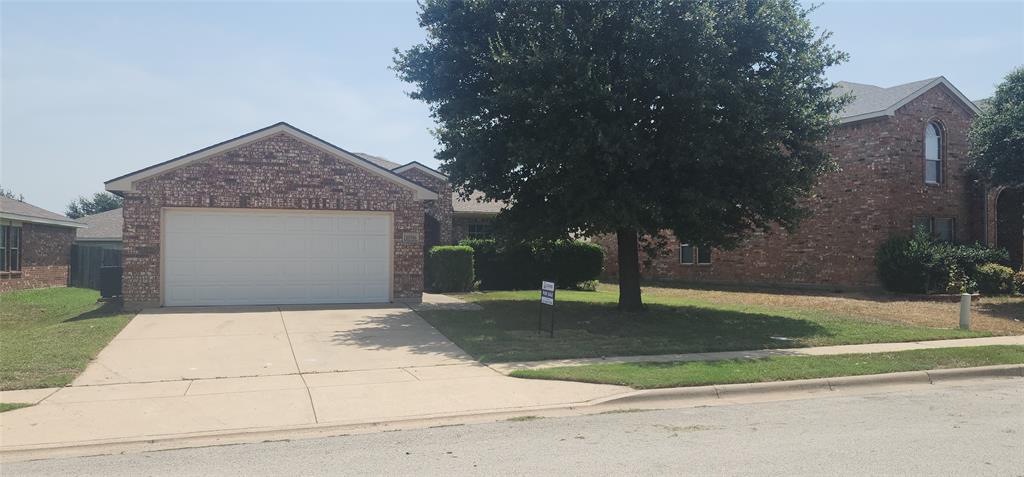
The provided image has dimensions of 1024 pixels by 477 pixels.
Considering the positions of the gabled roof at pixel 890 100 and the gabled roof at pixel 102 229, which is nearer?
the gabled roof at pixel 890 100

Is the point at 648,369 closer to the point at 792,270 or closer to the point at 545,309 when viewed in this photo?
the point at 545,309

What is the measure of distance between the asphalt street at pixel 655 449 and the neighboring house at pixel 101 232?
88.5 ft

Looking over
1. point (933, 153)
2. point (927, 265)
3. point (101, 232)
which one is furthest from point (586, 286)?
point (101, 232)

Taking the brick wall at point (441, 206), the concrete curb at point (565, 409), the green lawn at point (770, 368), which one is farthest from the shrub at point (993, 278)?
the brick wall at point (441, 206)

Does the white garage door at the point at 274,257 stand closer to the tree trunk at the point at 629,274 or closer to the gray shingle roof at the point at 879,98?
the tree trunk at the point at 629,274

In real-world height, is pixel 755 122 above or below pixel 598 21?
below

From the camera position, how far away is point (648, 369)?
32.4 ft

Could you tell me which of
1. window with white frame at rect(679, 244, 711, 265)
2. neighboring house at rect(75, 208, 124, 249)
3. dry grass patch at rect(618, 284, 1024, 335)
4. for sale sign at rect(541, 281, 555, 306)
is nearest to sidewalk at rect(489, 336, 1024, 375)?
for sale sign at rect(541, 281, 555, 306)

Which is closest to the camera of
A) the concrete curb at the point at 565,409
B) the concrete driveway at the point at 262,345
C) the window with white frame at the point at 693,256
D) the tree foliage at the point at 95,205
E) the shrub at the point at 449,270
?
the concrete curb at the point at 565,409

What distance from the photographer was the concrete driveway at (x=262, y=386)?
23.8 ft

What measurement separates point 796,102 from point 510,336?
7.35 metres

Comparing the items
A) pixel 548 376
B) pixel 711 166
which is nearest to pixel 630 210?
pixel 711 166

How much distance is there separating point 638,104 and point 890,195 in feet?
38.7

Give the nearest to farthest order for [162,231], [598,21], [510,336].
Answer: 1. [510,336]
2. [598,21]
3. [162,231]
